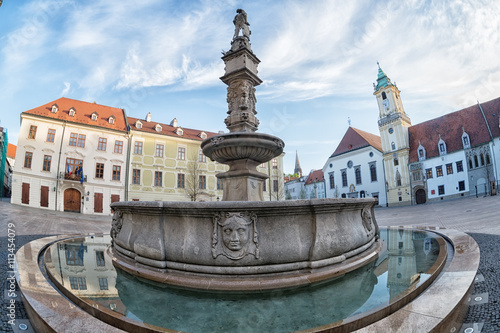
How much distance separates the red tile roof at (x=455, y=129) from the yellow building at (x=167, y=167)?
84.9ft

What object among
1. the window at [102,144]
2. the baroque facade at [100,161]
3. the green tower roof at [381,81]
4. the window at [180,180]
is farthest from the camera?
the green tower roof at [381,81]

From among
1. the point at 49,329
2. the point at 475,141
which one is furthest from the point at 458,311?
the point at 475,141

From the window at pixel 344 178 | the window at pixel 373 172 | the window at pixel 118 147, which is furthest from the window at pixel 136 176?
the window at pixel 373 172

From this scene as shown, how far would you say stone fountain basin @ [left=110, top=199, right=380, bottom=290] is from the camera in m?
2.94

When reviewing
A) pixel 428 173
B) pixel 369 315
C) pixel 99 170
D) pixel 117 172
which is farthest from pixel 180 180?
pixel 428 173

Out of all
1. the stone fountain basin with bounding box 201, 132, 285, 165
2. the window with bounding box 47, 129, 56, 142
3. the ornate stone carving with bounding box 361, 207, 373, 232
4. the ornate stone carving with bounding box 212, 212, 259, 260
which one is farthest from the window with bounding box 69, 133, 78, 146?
the ornate stone carving with bounding box 361, 207, 373, 232

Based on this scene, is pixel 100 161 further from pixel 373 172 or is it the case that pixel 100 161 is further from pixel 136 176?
pixel 373 172

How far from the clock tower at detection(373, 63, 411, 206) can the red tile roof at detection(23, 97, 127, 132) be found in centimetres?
4005

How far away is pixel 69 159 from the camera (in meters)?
25.6

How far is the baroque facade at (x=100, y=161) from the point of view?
24141 mm

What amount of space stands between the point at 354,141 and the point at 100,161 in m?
41.8

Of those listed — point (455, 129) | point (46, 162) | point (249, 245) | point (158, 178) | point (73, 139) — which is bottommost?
point (249, 245)

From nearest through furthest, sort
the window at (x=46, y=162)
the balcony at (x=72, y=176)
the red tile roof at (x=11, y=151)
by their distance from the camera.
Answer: the window at (x=46, y=162) < the balcony at (x=72, y=176) < the red tile roof at (x=11, y=151)

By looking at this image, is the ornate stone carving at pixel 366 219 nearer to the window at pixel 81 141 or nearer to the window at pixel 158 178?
the window at pixel 158 178
